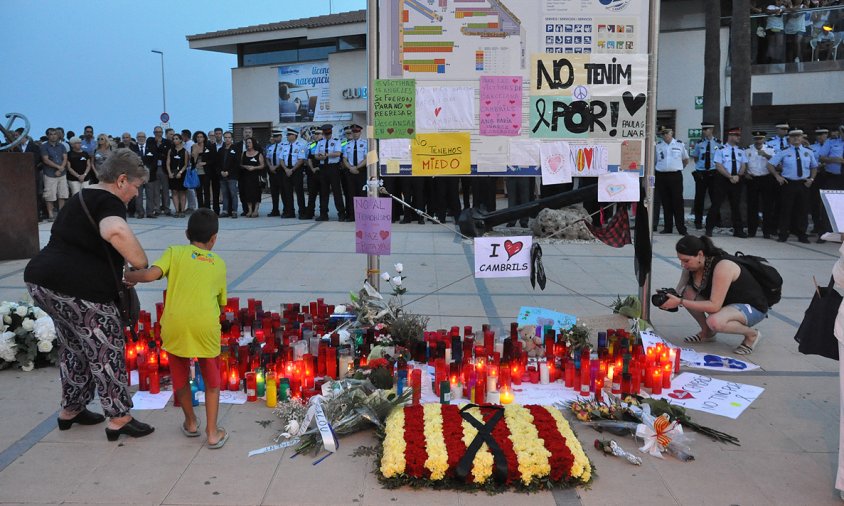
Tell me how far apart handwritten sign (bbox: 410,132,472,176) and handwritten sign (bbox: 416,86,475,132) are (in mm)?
78

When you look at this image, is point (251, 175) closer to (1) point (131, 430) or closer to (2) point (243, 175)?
(2) point (243, 175)

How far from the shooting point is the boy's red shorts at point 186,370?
13.7 feet

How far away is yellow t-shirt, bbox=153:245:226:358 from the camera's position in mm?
4043

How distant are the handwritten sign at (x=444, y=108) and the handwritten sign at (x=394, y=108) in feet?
0.22

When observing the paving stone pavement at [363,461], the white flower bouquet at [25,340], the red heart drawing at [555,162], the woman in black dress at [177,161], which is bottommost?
the paving stone pavement at [363,461]

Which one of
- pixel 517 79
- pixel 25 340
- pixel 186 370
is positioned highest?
pixel 517 79

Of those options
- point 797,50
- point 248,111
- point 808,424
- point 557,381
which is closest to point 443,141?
point 557,381

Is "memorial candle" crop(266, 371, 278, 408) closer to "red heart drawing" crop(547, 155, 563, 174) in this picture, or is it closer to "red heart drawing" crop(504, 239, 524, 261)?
Result: "red heart drawing" crop(504, 239, 524, 261)

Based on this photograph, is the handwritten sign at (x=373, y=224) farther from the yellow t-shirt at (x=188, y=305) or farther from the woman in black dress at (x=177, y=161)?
the woman in black dress at (x=177, y=161)

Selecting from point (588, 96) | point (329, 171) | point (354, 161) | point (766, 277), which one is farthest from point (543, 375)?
point (329, 171)

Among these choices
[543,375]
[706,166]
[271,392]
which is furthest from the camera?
[706,166]

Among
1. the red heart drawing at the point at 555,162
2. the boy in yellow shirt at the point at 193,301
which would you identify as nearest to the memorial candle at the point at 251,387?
the boy in yellow shirt at the point at 193,301

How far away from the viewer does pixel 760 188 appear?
45.0 feet

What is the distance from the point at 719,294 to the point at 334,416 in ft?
11.3
